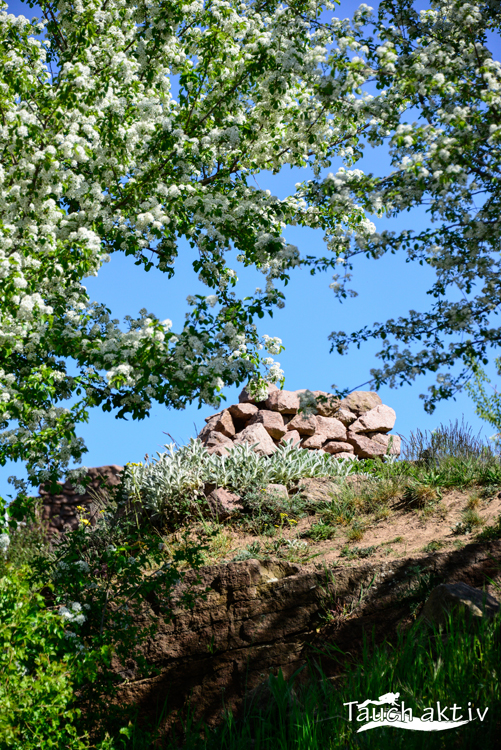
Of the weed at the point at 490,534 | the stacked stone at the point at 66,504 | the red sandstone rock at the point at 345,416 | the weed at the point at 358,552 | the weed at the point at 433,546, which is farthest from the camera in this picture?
the red sandstone rock at the point at 345,416

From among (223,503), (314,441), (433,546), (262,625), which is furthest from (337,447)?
(262,625)

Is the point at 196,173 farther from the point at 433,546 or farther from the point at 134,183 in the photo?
the point at 433,546

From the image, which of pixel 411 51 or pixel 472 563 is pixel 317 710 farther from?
pixel 411 51

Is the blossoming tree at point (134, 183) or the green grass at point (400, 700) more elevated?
the blossoming tree at point (134, 183)

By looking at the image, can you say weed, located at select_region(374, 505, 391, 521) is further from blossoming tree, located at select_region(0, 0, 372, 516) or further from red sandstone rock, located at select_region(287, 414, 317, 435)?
red sandstone rock, located at select_region(287, 414, 317, 435)

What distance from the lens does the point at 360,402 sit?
1415 centimetres

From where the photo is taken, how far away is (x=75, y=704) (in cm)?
462

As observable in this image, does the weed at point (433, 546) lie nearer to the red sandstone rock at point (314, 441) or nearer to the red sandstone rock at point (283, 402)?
the red sandstone rock at point (314, 441)

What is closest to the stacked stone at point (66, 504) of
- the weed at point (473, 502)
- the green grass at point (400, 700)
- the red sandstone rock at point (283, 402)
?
the red sandstone rock at point (283, 402)

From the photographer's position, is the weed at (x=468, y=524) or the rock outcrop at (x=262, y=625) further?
the weed at (x=468, y=524)

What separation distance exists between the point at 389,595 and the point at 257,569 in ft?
4.07

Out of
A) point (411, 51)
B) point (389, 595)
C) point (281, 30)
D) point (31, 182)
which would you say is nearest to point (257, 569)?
point (389, 595)

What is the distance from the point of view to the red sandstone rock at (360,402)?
45.8 ft

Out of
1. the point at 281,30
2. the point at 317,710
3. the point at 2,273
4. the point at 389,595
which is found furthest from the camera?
the point at 281,30
